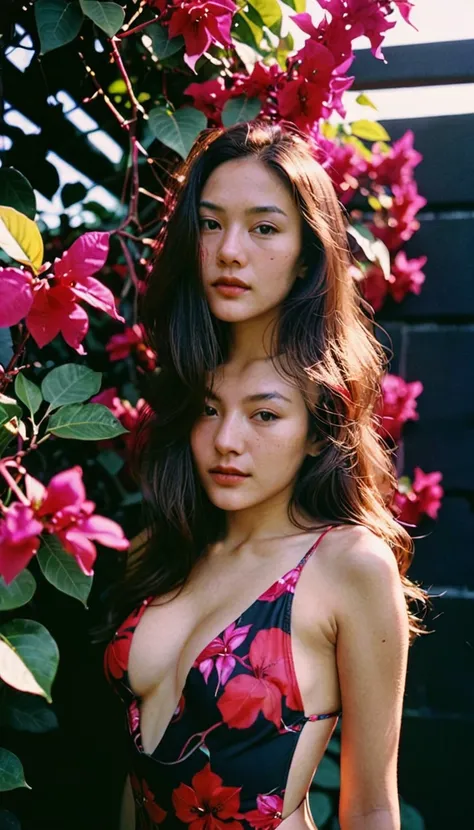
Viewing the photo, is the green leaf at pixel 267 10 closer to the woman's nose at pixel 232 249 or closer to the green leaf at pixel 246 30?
the green leaf at pixel 246 30

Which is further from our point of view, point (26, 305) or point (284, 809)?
point (284, 809)

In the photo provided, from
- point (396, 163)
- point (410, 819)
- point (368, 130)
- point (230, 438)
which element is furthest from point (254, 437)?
point (410, 819)

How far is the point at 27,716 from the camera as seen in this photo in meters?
1.11

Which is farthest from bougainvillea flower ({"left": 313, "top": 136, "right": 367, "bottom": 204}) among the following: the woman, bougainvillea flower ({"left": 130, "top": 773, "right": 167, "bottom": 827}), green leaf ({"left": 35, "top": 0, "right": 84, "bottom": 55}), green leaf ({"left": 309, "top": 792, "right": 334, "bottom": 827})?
green leaf ({"left": 309, "top": 792, "right": 334, "bottom": 827})

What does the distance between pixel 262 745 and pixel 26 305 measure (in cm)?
63

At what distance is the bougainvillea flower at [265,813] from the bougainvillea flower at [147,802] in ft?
0.45

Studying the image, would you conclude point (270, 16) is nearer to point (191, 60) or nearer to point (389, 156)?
point (191, 60)

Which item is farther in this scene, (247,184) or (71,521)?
(247,184)

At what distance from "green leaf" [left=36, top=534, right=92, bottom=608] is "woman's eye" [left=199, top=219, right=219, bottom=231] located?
0.52 m

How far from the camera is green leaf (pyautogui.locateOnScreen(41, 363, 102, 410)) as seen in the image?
3.02 ft

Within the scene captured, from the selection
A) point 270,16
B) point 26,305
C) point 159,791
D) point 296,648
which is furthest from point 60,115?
point 159,791

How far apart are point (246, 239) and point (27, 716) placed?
0.71 meters

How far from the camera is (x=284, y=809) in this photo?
→ 1.05 m

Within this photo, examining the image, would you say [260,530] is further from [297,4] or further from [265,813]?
[297,4]
